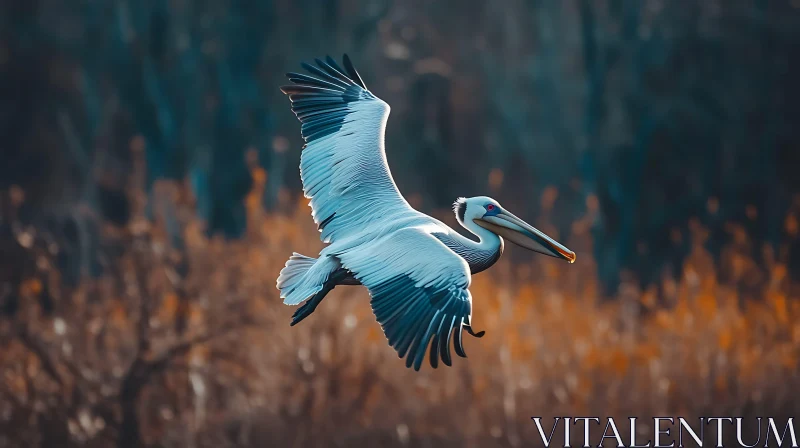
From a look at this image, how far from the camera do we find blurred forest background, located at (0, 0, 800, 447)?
9.67 m

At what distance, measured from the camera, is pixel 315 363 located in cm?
960

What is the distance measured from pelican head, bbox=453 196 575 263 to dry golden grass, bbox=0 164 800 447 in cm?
294

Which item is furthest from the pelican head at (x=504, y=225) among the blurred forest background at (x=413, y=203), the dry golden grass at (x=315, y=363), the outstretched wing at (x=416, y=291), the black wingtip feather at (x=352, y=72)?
the blurred forest background at (x=413, y=203)

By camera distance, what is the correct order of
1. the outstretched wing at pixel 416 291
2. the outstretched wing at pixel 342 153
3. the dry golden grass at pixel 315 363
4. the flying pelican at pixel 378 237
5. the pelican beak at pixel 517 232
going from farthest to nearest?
the dry golden grass at pixel 315 363, the outstretched wing at pixel 342 153, the pelican beak at pixel 517 232, the flying pelican at pixel 378 237, the outstretched wing at pixel 416 291

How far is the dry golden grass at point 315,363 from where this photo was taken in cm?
959

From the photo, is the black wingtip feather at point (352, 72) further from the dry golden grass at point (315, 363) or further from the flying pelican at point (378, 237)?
the dry golden grass at point (315, 363)

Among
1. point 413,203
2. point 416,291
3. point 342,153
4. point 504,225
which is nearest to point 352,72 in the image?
point 342,153

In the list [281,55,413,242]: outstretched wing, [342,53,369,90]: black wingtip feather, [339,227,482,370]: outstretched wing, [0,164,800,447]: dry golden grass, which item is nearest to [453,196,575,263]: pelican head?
[281,55,413,242]: outstretched wing

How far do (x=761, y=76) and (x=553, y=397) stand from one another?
7.03 metres

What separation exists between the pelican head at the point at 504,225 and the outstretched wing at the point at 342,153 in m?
0.30

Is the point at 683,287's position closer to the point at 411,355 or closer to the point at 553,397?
the point at 553,397

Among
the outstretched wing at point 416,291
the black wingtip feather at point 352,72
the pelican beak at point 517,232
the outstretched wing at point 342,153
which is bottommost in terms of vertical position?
the outstretched wing at point 416,291

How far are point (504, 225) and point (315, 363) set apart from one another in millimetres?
3388

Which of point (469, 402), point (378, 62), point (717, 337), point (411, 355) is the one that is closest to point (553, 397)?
point (469, 402)
